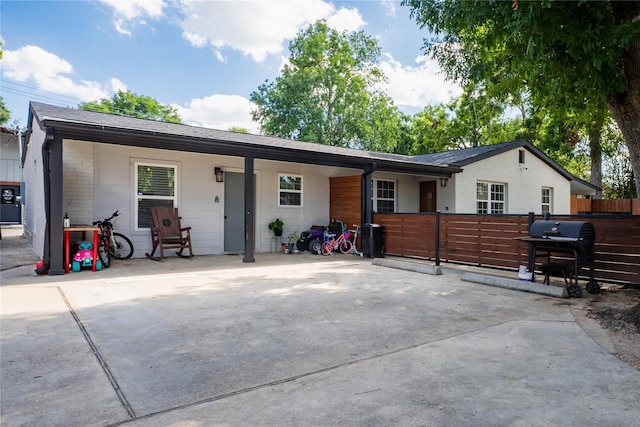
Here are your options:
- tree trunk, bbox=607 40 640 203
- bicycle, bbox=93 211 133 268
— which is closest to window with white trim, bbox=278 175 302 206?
bicycle, bbox=93 211 133 268

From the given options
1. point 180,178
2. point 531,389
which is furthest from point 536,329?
point 180,178

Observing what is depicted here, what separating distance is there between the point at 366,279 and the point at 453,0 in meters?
3.96

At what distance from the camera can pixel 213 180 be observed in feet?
29.9

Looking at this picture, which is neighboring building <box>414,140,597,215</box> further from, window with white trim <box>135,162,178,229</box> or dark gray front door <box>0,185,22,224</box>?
dark gray front door <box>0,185,22,224</box>

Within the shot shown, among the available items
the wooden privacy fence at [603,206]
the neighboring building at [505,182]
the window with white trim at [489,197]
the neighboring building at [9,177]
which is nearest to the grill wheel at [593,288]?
the neighboring building at [505,182]

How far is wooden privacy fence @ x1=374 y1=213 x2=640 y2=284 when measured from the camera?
207 inches

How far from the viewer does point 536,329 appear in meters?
3.50

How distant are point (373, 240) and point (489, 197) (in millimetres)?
5812

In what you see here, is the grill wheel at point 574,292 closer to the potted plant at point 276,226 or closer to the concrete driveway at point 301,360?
the concrete driveway at point 301,360

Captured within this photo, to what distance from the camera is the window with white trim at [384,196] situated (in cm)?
1167

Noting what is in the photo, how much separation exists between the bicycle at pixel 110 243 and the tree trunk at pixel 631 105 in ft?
25.4

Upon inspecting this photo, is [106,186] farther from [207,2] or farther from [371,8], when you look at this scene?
[371,8]

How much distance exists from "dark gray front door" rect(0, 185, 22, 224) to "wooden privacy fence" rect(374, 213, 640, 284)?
17.5 metres

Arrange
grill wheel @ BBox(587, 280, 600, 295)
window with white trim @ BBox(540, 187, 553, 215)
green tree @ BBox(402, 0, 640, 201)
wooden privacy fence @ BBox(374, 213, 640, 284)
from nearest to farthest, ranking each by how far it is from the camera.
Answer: green tree @ BBox(402, 0, 640, 201) → grill wheel @ BBox(587, 280, 600, 295) → wooden privacy fence @ BBox(374, 213, 640, 284) → window with white trim @ BBox(540, 187, 553, 215)
